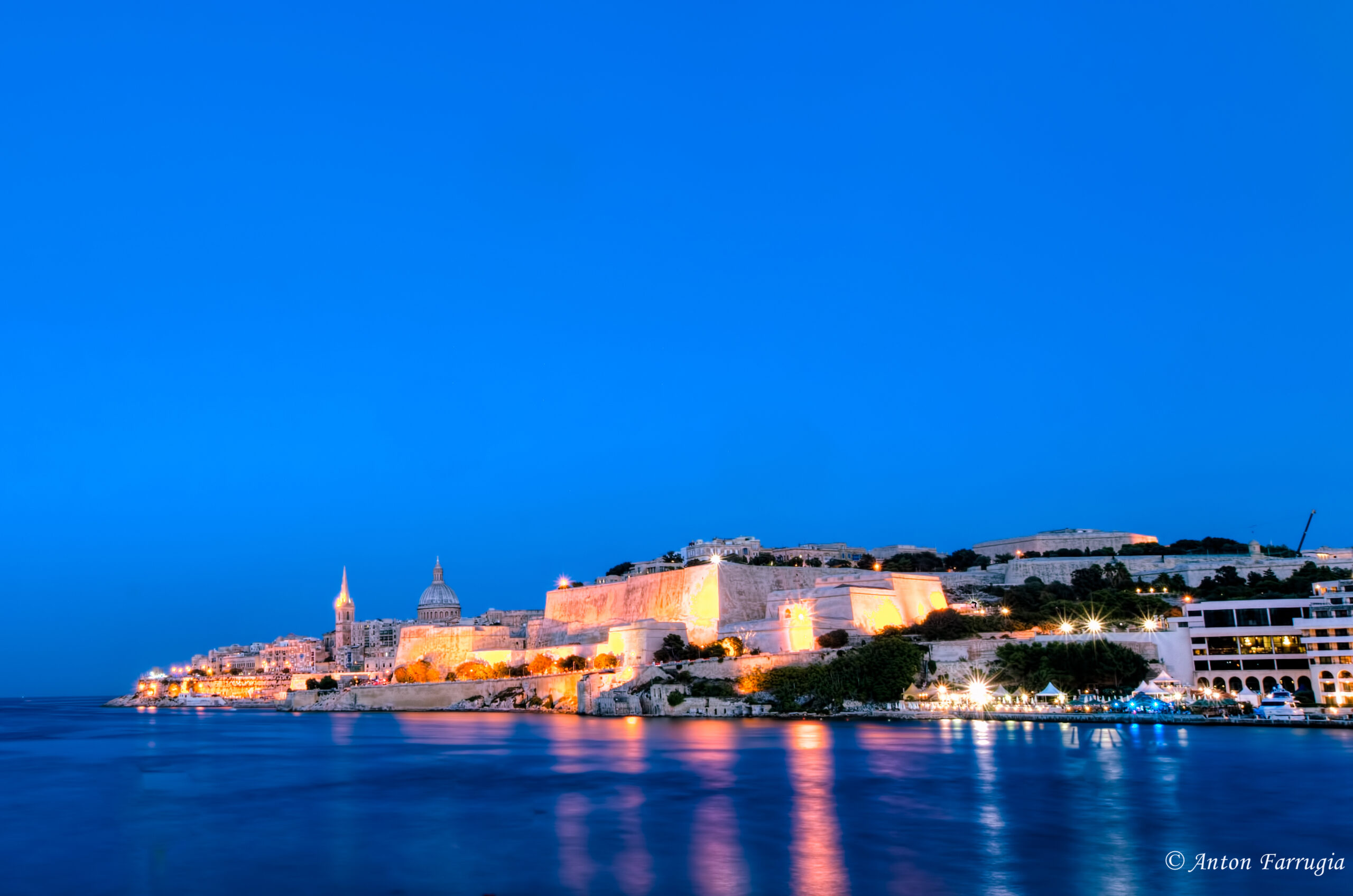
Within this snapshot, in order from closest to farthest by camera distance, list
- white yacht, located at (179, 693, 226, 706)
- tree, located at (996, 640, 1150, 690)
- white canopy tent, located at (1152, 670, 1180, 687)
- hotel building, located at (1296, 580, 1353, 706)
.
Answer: hotel building, located at (1296, 580, 1353, 706)
white canopy tent, located at (1152, 670, 1180, 687)
tree, located at (996, 640, 1150, 690)
white yacht, located at (179, 693, 226, 706)

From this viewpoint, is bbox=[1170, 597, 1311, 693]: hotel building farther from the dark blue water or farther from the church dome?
the church dome

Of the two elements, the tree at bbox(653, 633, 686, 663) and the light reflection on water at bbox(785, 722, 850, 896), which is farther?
the tree at bbox(653, 633, 686, 663)

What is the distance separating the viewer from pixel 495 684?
61.7m

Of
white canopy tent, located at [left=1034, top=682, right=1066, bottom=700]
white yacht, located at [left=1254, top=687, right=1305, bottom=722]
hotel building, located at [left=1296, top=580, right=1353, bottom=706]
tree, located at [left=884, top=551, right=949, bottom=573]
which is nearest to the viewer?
white yacht, located at [left=1254, top=687, right=1305, bottom=722]

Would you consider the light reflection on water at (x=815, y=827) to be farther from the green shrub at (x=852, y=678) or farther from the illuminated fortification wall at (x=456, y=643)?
the illuminated fortification wall at (x=456, y=643)

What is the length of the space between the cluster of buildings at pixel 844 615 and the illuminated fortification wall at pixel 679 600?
9 cm

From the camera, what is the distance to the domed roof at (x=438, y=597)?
295ft

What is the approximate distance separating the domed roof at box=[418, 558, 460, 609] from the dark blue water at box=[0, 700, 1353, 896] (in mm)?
56654

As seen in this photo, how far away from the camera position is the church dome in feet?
294

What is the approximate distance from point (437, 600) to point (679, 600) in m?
36.5

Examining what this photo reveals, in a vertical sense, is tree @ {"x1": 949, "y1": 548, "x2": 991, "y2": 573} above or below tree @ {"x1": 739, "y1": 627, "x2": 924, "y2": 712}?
above

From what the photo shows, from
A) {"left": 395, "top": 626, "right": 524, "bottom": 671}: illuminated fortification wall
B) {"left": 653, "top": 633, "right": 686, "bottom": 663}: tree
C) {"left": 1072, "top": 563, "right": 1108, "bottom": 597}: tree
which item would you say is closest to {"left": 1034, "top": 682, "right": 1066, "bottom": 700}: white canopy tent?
{"left": 653, "top": 633, "right": 686, "bottom": 663}: tree

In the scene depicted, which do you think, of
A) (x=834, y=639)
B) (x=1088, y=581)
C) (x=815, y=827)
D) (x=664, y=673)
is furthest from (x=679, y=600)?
(x=815, y=827)

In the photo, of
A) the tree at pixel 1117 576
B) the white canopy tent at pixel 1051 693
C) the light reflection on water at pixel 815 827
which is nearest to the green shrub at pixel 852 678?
the white canopy tent at pixel 1051 693
